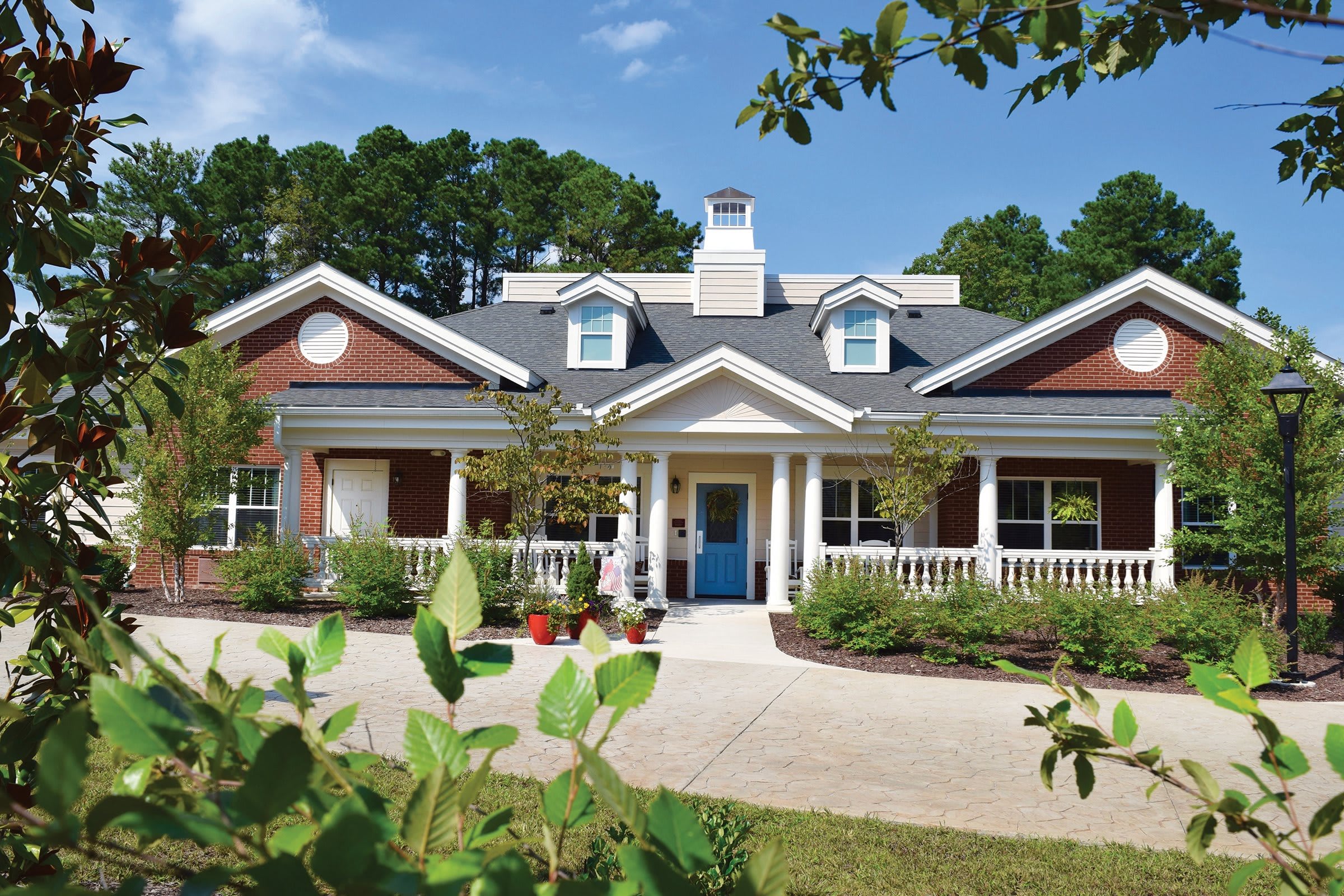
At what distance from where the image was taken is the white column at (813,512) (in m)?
14.8

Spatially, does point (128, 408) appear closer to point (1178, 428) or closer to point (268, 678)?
point (268, 678)

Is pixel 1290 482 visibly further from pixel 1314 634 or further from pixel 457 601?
pixel 457 601

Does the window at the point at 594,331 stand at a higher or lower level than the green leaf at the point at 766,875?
higher

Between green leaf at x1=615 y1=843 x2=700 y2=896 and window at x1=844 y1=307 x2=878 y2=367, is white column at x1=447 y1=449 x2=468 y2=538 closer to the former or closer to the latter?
window at x1=844 y1=307 x2=878 y2=367

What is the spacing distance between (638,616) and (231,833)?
39.7 ft

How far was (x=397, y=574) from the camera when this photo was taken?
13.9 meters

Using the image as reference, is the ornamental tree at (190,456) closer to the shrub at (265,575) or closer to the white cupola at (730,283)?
the shrub at (265,575)

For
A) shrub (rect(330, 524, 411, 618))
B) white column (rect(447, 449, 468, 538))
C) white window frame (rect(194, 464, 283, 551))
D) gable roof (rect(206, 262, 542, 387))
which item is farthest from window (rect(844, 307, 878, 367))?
white window frame (rect(194, 464, 283, 551))

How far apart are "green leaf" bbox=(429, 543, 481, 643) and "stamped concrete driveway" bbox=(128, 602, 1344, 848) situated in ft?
11.9

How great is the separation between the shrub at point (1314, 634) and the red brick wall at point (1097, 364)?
5.48m

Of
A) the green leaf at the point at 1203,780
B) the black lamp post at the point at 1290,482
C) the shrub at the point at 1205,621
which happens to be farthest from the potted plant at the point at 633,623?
the green leaf at the point at 1203,780

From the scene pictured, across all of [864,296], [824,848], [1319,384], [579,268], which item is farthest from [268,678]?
[579,268]

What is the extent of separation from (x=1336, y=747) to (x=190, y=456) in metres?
15.8

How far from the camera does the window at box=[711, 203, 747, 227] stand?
2286cm
